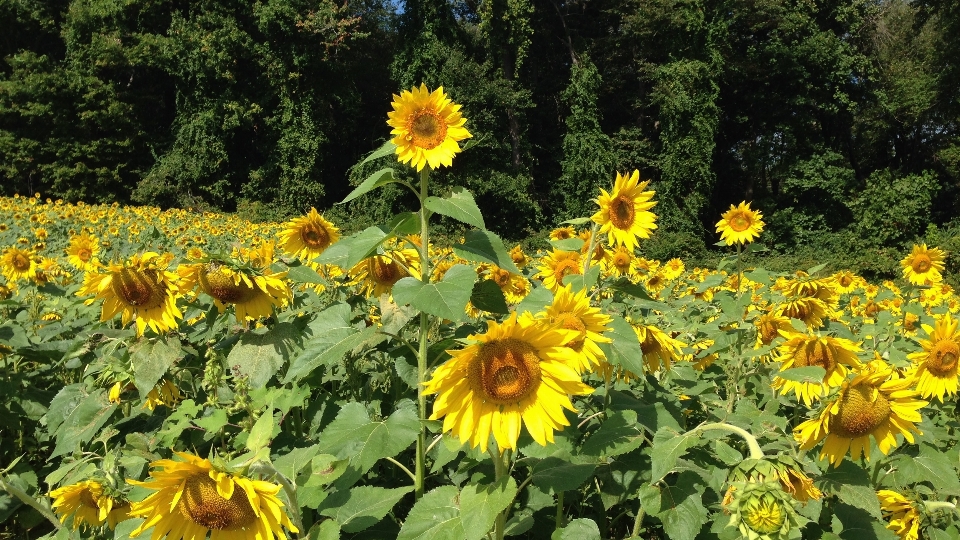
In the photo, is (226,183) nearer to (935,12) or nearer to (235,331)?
(235,331)

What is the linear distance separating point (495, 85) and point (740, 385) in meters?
16.3

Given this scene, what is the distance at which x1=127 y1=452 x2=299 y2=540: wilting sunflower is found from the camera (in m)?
0.98

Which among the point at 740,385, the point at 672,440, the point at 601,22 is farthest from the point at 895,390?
the point at 601,22

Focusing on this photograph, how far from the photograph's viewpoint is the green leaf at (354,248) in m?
1.42

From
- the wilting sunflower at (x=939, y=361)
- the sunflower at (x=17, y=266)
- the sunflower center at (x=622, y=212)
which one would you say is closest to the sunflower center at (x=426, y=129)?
the sunflower center at (x=622, y=212)

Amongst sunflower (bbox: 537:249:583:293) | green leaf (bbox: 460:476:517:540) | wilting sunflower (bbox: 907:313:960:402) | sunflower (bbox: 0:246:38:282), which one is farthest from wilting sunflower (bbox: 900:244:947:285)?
sunflower (bbox: 0:246:38:282)

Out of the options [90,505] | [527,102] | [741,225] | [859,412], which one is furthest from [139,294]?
[527,102]

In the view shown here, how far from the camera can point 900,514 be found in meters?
1.60

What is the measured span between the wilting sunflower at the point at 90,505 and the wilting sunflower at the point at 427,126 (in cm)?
108

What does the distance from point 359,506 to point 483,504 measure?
29cm

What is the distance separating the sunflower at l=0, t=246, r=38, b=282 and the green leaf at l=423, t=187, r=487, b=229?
339 centimetres

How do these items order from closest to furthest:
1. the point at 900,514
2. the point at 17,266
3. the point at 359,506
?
1. the point at 359,506
2. the point at 900,514
3. the point at 17,266

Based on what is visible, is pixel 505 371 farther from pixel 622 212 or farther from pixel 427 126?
pixel 622 212

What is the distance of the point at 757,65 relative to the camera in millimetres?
19797
